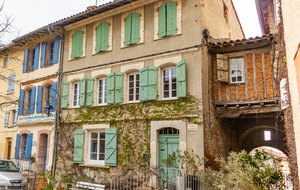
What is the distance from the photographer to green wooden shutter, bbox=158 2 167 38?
10730 mm

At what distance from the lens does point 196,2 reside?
1024 centimetres

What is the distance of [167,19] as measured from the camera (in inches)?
424

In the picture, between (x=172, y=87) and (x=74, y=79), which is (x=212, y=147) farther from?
(x=74, y=79)

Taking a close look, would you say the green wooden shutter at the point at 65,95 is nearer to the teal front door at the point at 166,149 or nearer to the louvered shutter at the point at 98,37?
the louvered shutter at the point at 98,37

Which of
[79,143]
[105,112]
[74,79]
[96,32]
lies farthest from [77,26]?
Result: [79,143]

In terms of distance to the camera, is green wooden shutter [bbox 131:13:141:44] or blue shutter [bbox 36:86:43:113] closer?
green wooden shutter [bbox 131:13:141:44]

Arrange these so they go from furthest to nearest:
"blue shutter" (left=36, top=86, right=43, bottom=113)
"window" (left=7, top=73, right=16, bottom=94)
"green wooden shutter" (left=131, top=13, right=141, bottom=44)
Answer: "window" (left=7, top=73, right=16, bottom=94) → "blue shutter" (left=36, top=86, right=43, bottom=113) → "green wooden shutter" (left=131, top=13, right=141, bottom=44)

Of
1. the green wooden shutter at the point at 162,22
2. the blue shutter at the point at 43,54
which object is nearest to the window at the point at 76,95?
the blue shutter at the point at 43,54

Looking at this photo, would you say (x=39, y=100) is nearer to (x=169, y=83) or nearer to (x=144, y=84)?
(x=144, y=84)

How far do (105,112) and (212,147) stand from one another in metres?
4.99

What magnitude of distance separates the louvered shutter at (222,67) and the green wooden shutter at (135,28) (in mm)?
3619

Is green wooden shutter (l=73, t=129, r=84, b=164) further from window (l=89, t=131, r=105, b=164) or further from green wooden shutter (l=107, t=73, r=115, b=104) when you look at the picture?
green wooden shutter (l=107, t=73, r=115, b=104)

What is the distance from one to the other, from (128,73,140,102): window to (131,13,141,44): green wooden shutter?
1527 mm

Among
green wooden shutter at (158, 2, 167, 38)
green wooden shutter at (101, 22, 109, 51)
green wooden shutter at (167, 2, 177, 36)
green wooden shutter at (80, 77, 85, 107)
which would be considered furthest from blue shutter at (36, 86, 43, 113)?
green wooden shutter at (167, 2, 177, 36)
